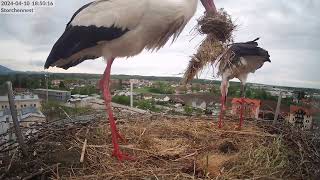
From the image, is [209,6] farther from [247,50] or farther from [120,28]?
[120,28]

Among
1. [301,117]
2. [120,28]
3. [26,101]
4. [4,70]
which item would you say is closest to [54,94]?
[26,101]

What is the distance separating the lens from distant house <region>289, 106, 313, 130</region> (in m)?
2.35

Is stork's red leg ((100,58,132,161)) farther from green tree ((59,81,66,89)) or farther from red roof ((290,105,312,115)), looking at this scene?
red roof ((290,105,312,115))

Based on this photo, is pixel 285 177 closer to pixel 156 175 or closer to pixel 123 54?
pixel 156 175

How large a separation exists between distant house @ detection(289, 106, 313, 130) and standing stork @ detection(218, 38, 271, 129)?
13.4 inches

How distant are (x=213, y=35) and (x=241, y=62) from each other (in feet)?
1.19

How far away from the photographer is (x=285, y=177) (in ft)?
5.46

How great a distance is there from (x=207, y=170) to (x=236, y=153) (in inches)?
13.2

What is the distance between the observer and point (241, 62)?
8.61ft

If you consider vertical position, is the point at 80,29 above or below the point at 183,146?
above

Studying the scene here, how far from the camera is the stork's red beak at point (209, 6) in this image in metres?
2.24

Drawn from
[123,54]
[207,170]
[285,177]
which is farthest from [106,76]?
[285,177]

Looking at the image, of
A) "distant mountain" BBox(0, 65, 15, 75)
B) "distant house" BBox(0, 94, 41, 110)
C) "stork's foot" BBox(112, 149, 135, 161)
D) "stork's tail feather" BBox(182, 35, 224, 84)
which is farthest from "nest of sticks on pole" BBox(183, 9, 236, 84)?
"distant mountain" BBox(0, 65, 15, 75)

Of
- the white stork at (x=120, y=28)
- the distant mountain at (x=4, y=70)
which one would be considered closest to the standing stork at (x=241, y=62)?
the white stork at (x=120, y=28)
